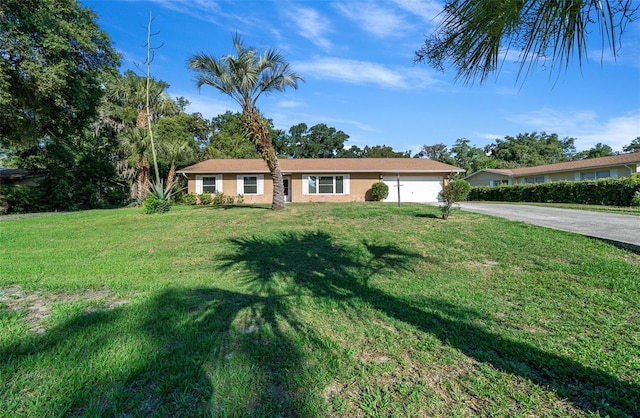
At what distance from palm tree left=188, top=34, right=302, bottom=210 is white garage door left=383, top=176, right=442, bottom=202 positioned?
12274 mm

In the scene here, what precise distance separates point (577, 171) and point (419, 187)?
12993mm

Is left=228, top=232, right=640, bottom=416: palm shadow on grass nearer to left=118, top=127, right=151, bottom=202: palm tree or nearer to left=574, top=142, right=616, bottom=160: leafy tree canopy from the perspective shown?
left=118, top=127, right=151, bottom=202: palm tree

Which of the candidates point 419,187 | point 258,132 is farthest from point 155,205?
point 419,187

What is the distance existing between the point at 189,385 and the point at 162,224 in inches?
360

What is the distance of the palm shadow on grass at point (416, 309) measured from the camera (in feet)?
7.17

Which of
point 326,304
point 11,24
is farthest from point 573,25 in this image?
point 11,24

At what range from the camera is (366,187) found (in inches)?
881

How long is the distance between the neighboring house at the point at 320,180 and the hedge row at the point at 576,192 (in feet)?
18.8

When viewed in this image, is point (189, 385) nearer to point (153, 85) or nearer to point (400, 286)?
point (400, 286)

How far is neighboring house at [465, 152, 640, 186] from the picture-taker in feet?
69.6

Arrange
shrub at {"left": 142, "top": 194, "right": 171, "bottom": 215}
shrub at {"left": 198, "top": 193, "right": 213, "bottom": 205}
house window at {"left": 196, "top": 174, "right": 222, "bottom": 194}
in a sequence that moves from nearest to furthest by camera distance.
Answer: shrub at {"left": 142, "top": 194, "right": 171, "bottom": 215} < shrub at {"left": 198, "top": 193, "right": 213, "bottom": 205} < house window at {"left": 196, "top": 174, "right": 222, "bottom": 194}

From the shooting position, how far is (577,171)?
2434 centimetres

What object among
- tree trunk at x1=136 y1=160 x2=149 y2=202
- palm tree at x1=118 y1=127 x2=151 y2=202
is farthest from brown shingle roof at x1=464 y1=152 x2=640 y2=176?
tree trunk at x1=136 y1=160 x2=149 y2=202

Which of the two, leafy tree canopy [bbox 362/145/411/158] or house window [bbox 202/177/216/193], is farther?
leafy tree canopy [bbox 362/145/411/158]
